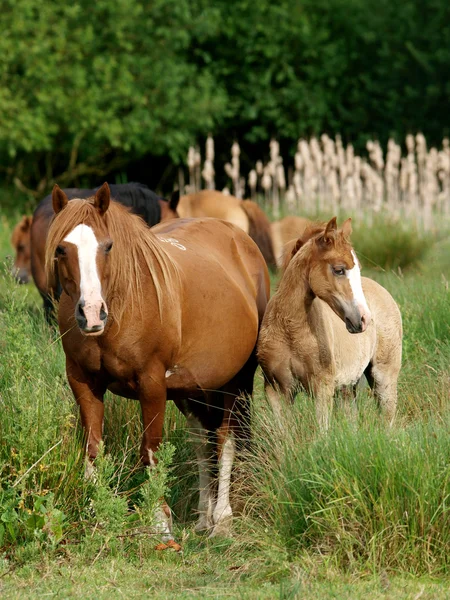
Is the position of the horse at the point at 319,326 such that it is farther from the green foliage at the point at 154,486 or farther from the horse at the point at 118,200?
the horse at the point at 118,200

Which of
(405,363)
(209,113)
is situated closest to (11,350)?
(405,363)

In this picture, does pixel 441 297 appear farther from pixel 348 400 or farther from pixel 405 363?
pixel 348 400

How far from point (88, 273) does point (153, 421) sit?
0.89 metres

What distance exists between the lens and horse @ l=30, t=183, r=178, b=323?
31.0 feet

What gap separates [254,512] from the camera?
5.50m

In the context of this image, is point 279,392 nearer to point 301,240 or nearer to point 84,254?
point 301,240

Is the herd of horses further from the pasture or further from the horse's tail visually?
the horse's tail

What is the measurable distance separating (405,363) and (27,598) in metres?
3.59

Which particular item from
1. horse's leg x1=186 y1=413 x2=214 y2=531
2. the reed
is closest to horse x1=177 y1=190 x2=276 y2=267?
the reed

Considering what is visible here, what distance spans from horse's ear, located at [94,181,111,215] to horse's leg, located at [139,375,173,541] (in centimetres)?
86

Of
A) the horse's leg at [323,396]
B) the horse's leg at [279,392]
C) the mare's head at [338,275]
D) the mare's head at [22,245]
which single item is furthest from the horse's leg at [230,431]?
the mare's head at [22,245]

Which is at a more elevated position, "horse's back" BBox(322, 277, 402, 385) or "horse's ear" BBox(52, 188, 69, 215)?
"horse's ear" BBox(52, 188, 69, 215)

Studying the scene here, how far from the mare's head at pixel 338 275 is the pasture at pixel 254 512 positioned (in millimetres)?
450

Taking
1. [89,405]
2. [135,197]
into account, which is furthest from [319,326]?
[135,197]
